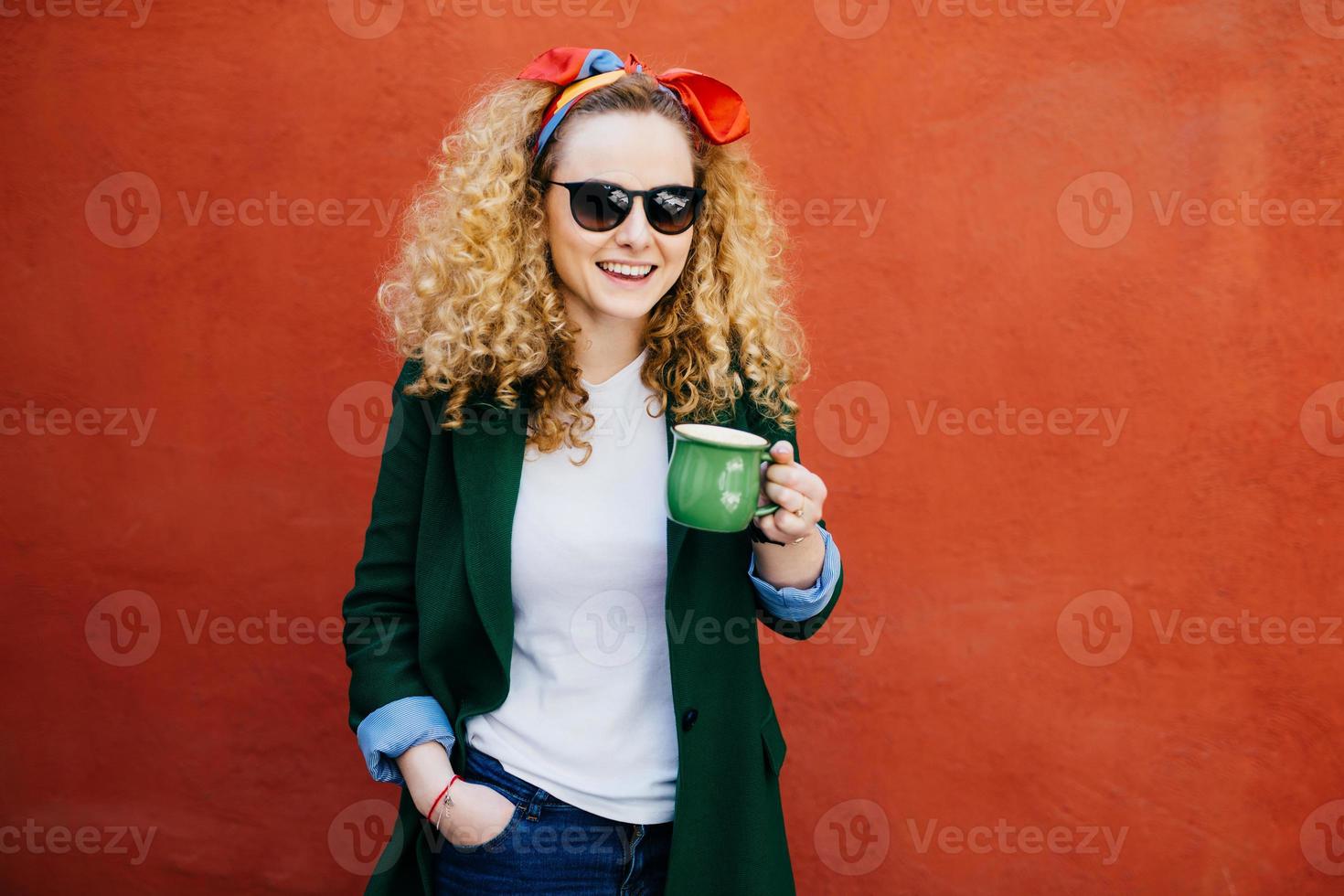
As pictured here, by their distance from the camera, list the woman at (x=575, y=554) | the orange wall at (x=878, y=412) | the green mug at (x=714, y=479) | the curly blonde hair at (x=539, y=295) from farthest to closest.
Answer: the orange wall at (x=878, y=412)
the curly blonde hair at (x=539, y=295)
the woman at (x=575, y=554)
the green mug at (x=714, y=479)

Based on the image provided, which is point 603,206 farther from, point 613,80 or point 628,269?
point 613,80

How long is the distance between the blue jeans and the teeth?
83 centimetres

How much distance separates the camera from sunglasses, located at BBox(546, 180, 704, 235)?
5.28 ft

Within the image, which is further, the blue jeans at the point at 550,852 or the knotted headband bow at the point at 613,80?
the knotted headband bow at the point at 613,80

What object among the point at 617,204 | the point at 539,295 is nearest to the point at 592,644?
the point at 539,295

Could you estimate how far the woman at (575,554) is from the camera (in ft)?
5.14

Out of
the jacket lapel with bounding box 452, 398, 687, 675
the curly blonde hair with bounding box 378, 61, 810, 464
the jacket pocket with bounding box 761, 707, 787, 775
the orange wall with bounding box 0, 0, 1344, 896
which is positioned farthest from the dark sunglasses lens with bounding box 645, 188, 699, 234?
the orange wall with bounding box 0, 0, 1344, 896

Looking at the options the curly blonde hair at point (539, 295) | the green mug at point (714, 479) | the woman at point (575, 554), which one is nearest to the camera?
the green mug at point (714, 479)

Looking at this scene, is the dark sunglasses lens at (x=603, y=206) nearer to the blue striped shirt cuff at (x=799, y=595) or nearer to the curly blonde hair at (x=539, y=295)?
the curly blonde hair at (x=539, y=295)

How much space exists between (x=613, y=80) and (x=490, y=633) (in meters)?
0.95

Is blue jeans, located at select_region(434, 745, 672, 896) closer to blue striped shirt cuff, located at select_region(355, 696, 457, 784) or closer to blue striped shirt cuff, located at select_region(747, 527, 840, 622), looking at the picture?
blue striped shirt cuff, located at select_region(355, 696, 457, 784)

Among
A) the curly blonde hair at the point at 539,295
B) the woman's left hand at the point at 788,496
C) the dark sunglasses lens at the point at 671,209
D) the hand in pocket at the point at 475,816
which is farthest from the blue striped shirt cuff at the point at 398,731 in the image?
the dark sunglasses lens at the point at 671,209

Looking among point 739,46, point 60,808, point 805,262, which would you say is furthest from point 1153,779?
point 60,808

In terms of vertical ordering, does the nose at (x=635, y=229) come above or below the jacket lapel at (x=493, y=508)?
A: above
